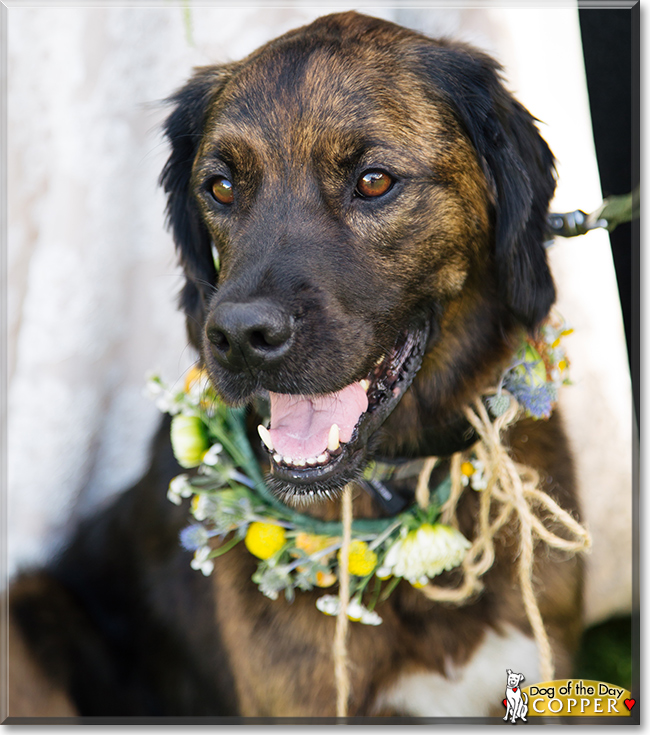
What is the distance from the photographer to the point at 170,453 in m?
2.58

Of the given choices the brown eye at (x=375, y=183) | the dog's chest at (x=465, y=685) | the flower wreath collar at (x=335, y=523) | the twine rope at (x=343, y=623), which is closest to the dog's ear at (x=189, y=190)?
the flower wreath collar at (x=335, y=523)

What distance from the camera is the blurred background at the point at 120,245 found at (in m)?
2.69

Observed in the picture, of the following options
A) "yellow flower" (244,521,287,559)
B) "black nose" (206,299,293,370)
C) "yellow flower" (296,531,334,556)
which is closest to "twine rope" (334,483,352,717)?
"yellow flower" (296,531,334,556)

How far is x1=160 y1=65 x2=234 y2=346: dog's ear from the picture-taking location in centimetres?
224

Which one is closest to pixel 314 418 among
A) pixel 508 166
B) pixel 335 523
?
pixel 335 523

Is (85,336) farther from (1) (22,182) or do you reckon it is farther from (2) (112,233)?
(1) (22,182)

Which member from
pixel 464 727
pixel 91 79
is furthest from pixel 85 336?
pixel 464 727

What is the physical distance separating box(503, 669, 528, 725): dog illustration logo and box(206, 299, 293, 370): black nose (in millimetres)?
1172

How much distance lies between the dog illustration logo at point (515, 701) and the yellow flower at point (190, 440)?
1139mm

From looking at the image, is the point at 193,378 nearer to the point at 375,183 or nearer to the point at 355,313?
the point at 355,313

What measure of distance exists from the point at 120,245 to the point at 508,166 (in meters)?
1.79

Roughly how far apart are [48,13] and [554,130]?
202 cm

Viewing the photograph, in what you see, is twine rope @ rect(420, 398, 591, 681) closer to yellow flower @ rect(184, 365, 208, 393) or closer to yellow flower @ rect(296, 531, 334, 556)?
yellow flower @ rect(296, 531, 334, 556)

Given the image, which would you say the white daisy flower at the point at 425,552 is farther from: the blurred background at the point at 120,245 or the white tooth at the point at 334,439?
the blurred background at the point at 120,245
